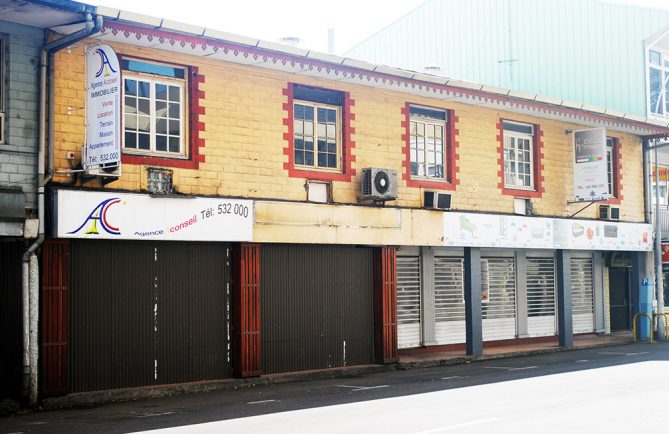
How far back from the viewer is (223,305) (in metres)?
16.1

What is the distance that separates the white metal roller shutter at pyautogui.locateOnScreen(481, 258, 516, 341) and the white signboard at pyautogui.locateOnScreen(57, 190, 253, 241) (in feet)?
29.3

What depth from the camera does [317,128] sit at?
707 inches

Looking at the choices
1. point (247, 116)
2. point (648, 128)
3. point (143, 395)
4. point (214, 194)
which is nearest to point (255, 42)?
point (247, 116)

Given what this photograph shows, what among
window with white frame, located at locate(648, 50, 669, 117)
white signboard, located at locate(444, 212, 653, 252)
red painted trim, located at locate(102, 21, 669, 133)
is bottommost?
white signboard, located at locate(444, 212, 653, 252)

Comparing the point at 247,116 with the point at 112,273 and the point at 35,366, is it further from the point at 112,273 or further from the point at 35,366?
the point at 35,366

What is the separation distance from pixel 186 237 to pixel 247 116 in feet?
9.05

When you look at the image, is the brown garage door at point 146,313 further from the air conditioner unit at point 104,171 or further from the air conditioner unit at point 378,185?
the air conditioner unit at point 378,185

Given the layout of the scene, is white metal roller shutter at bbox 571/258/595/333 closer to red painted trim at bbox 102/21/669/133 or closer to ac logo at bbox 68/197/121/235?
red painted trim at bbox 102/21/669/133

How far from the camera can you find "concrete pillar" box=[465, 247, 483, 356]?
67.5ft

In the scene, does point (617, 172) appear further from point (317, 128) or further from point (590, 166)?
point (317, 128)

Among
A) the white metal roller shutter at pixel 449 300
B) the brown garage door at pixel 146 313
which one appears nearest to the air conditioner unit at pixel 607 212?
the white metal roller shutter at pixel 449 300

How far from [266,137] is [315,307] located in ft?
11.7

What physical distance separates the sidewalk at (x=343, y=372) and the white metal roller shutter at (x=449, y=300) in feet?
1.44

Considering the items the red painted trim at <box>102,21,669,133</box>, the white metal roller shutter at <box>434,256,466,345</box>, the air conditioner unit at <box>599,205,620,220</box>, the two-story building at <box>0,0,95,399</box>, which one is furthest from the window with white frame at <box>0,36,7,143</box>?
the air conditioner unit at <box>599,205,620,220</box>
